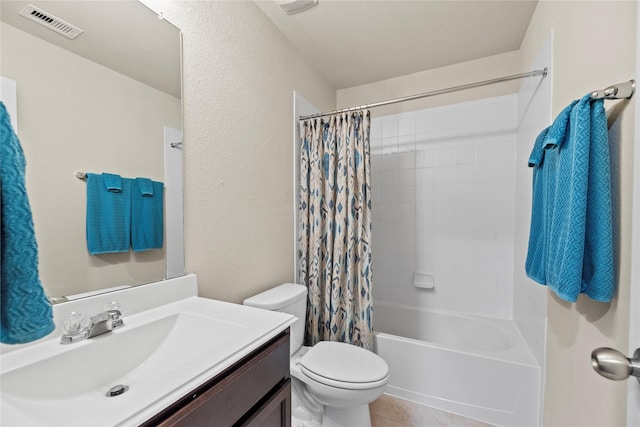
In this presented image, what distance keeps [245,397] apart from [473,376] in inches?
57.9

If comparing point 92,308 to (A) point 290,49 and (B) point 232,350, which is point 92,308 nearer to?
(B) point 232,350

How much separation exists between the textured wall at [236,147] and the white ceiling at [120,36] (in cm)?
7

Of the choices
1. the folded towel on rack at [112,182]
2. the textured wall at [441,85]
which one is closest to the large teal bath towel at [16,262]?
the folded towel on rack at [112,182]

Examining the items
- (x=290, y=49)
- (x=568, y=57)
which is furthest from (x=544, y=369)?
(x=290, y=49)

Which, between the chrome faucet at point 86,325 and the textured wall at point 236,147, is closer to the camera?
the chrome faucet at point 86,325

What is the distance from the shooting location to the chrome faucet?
0.76 meters

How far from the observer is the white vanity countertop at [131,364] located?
52 centimetres

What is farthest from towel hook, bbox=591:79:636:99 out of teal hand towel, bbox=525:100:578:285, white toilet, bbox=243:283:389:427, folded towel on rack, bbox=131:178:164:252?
folded towel on rack, bbox=131:178:164:252

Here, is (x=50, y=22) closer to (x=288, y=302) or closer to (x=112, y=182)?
(x=112, y=182)

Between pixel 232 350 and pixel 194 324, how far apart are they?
1.01ft

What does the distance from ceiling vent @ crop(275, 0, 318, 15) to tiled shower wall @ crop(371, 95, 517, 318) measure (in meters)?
1.22

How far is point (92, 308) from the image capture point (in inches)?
33.9

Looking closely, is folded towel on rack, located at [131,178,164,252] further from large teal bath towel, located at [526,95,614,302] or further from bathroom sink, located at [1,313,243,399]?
large teal bath towel, located at [526,95,614,302]

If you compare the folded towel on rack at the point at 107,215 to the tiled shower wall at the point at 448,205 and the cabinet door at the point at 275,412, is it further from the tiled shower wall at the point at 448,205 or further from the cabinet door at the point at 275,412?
the tiled shower wall at the point at 448,205
